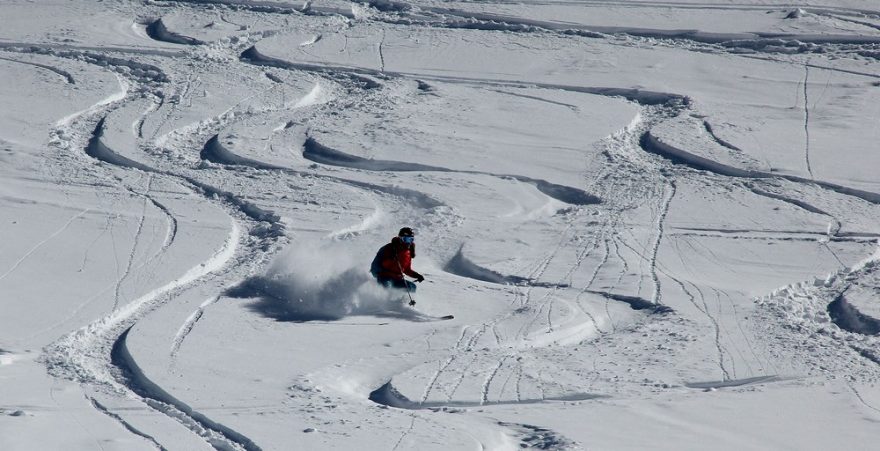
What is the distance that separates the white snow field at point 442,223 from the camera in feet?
28.3

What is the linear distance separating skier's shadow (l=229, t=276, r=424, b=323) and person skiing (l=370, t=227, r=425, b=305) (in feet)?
0.63

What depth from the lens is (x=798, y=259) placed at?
12164 millimetres

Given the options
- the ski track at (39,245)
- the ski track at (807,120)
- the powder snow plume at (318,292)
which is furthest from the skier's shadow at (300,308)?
the ski track at (807,120)

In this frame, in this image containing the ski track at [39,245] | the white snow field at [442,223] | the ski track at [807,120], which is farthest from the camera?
the ski track at [807,120]

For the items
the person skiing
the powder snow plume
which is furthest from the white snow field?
the person skiing

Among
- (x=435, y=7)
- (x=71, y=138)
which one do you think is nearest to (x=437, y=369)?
(x=71, y=138)

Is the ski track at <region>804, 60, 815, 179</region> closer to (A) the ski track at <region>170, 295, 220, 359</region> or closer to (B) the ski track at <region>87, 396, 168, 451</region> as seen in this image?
(A) the ski track at <region>170, 295, 220, 359</region>

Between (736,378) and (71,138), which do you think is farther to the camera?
(71,138)

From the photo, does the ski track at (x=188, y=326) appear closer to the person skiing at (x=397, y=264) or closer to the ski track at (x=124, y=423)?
the ski track at (x=124, y=423)

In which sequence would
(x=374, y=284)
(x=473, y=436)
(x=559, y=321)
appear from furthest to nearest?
(x=374, y=284) → (x=559, y=321) → (x=473, y=436)

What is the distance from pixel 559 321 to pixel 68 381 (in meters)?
4.24

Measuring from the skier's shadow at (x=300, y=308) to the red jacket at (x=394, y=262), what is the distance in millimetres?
277

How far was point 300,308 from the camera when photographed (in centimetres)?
1102

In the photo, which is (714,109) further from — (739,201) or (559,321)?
(559,321)
